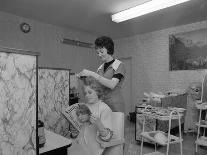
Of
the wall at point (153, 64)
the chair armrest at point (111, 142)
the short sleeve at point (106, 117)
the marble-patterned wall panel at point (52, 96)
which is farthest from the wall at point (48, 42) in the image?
the chair armrest at point (111, 142)

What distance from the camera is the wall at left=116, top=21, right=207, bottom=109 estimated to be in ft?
14.9

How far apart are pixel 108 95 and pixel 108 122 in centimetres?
24

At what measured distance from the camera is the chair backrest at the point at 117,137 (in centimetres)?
138

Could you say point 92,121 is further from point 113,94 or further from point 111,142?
point 113,94

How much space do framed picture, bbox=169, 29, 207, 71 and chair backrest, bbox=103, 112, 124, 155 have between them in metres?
3.50

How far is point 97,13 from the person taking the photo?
12.6 ft

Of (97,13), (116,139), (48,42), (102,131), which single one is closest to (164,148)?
(116,139)

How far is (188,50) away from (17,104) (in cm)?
438

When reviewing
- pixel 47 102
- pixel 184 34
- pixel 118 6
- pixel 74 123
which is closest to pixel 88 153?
pixel 74 123

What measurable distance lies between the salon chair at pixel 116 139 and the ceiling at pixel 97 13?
7.88ft

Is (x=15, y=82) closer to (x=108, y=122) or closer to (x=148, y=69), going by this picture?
(x=108, y=122)

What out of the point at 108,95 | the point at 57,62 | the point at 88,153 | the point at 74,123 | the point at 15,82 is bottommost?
the point at 88,153

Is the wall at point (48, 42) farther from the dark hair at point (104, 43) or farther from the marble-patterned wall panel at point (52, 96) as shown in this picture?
the dark hair at point (104, 43)

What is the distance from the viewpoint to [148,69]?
17.3 ft
